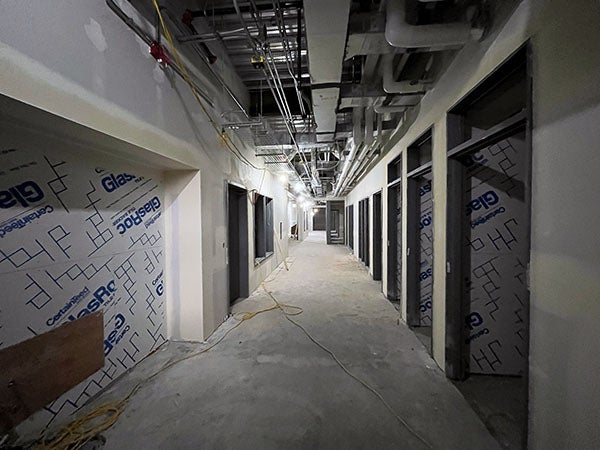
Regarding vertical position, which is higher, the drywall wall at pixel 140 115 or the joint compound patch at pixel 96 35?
the joint compound patch at pixel 96 35

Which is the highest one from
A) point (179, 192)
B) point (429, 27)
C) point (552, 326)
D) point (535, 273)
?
point (429, 27)

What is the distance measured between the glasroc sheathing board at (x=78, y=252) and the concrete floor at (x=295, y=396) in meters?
0.37

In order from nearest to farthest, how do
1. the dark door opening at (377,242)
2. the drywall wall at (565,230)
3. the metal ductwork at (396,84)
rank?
the drywall wall at (565,230), the metal ductwork at (396,84), the dark door opening at (377,242)

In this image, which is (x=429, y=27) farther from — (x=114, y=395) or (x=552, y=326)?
(x=114, y=395)

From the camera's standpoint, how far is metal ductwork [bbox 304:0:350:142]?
4.54 ft

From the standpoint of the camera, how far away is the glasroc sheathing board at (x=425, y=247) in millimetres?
3004

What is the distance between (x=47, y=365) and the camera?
1620 millimetres

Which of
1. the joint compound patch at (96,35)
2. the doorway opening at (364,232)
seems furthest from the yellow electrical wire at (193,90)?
the doorway opening at (364,232)

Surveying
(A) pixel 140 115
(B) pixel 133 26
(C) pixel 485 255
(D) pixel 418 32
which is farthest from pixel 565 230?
(B) pixel 133 26

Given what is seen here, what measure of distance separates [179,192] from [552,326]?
9.45ft

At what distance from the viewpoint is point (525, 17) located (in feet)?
3.91

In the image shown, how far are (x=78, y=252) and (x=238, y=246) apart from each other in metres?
2.52

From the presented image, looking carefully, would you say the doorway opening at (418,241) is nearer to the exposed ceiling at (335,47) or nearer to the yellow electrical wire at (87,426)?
the exposed ceiling at (335,47)

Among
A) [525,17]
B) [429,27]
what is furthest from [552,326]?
[429,27]
